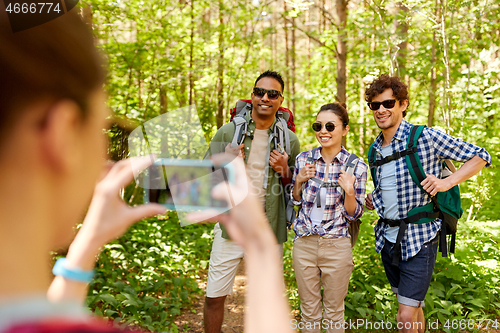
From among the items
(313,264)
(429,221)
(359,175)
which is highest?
(359,175)

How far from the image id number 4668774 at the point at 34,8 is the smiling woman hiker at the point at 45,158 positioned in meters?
0.02

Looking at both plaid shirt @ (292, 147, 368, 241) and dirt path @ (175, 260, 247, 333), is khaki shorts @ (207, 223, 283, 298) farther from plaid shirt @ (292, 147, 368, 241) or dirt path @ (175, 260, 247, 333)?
dirt path @ (175, 260, 247, 333)

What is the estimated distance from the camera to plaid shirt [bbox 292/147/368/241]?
3018mm

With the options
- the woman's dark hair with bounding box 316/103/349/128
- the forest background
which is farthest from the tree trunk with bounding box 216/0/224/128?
the woman's dark hair with bounding box 316/103/349/128

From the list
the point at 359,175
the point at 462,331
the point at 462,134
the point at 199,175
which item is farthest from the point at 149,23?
the point at 462,331

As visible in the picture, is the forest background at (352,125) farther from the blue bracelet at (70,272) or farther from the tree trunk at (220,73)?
the blue bracelet at (70,272)

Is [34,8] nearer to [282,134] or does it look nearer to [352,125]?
[282,134]

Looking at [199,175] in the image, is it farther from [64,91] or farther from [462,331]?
[462,331]

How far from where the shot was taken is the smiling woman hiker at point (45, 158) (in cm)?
42

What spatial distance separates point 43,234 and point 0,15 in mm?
292

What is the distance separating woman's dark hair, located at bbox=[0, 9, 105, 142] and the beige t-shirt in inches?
106

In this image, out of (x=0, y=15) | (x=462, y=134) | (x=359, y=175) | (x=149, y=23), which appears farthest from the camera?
(x=149, y=23)

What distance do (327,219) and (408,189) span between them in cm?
73

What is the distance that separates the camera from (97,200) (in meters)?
0.61
